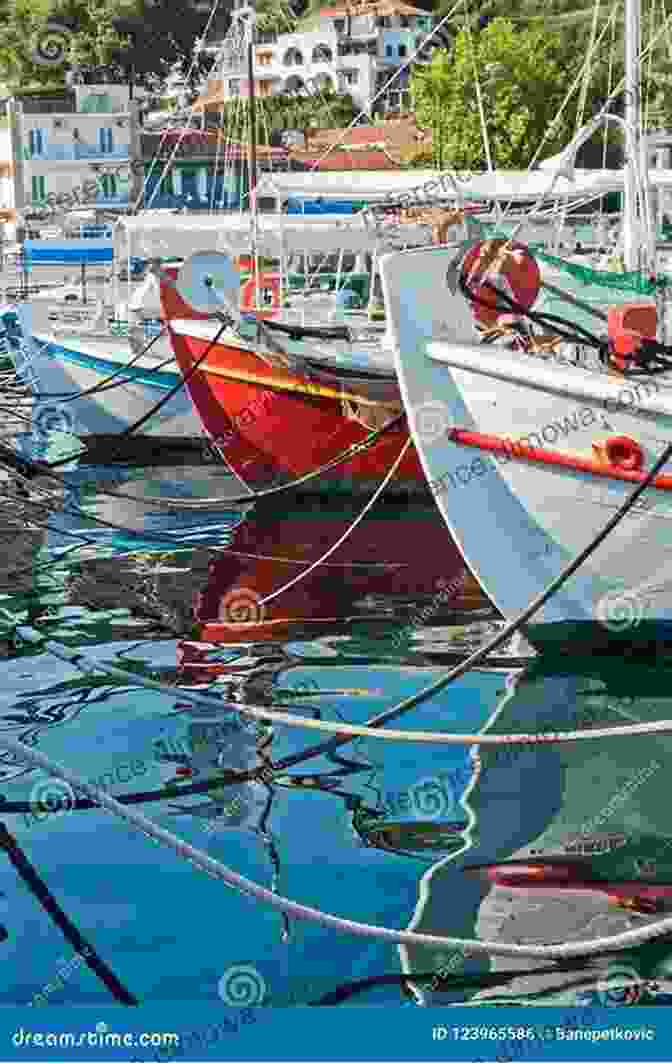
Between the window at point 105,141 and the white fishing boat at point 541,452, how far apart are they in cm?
6372

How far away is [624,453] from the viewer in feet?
34.8

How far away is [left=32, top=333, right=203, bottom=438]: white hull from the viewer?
23.0 m

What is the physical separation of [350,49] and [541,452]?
93.3 metres

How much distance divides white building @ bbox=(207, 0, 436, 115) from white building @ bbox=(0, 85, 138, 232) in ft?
76.5

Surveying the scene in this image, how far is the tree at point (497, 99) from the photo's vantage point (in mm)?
52562

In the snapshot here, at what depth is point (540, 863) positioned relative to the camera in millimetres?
7949

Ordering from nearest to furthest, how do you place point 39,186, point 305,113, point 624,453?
point 624,453
point 39,186
point 305,113

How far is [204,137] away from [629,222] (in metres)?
55.2

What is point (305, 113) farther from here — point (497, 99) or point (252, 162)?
point (252, 162)

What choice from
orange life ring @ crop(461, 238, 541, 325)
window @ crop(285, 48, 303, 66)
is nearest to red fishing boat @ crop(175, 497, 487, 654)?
orange life ring @ crop(461, 238, 541, 325)

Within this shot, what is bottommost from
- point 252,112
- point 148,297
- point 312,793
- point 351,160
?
point 351,160

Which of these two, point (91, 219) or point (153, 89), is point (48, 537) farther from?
point (153, 89)

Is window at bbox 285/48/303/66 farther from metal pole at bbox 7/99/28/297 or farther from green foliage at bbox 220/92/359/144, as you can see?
metal pole at bbox 7/99/28/297

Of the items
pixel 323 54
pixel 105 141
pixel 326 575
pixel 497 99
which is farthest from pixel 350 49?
pixel 326 575
